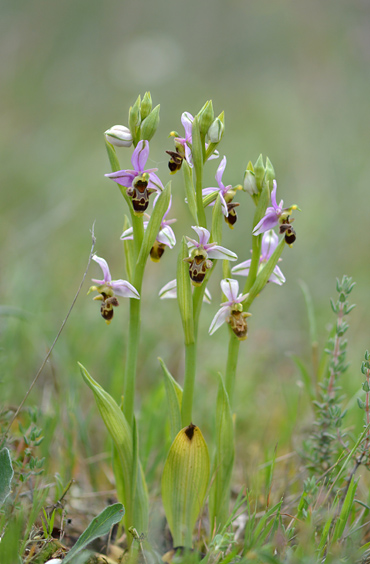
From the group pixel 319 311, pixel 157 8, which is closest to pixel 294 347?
pixel 319 311

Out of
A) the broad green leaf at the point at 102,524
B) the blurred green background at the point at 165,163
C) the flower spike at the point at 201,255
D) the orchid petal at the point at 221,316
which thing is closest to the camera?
the broad green leaf at the point at 102,524

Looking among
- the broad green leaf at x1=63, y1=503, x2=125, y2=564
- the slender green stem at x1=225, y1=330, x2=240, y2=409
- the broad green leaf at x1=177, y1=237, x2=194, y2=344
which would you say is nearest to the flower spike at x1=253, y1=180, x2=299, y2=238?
the broad green leaf at x1=177, y1=237, x2=194, y2=344

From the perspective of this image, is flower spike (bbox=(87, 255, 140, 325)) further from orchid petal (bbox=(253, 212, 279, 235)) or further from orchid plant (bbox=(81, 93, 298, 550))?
orchid petal (bbox=(253, 212, 279, 235))

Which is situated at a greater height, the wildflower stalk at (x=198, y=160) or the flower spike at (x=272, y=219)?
the wildflower stalk at (x=198, y=160)

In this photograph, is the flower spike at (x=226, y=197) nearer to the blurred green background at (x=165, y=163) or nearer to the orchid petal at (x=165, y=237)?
the orchid petal at (x=165, y=237)

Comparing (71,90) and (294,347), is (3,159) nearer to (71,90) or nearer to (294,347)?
(71,90)

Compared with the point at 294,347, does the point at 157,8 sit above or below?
above

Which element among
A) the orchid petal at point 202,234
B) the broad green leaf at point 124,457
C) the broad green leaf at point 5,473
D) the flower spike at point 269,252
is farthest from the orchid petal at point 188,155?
the broad green leaf at point 5,473
